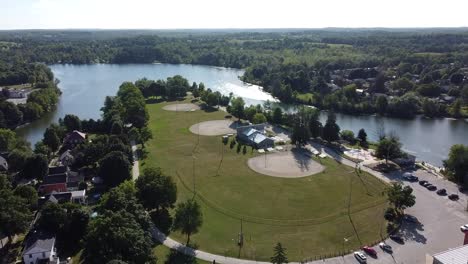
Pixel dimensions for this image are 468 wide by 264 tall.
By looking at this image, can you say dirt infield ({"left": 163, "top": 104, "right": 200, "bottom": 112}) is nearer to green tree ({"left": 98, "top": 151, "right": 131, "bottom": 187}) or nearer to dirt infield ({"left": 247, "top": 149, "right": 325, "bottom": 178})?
dirt infield ({"left": 247, "top": 149, "right": 325, "bottom": 178})

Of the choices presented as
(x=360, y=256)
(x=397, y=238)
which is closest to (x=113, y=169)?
(x=360, y=256)

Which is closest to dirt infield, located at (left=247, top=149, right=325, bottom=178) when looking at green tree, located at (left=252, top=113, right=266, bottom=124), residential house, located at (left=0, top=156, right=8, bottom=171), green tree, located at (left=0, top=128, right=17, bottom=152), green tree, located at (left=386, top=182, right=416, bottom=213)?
green tree, located at (left=386, top=182, right=416, bottom=213)

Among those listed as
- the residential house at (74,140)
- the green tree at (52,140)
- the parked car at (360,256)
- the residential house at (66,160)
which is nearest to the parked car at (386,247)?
the parked car at (360,256)

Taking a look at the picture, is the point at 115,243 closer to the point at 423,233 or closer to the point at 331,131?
the point at 423,233

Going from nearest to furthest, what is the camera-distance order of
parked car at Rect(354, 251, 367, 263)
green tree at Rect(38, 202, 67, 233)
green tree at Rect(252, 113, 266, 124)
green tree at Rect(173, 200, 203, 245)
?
parked car at Rect(354, 251, 367, 263), green tree at Rect(173, 200, 203, 245), green tree at Rect(38, 202, 67, 233), green tree at Rect(252, 113, 266, 124)

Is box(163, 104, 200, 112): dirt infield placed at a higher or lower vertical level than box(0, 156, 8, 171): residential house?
lower

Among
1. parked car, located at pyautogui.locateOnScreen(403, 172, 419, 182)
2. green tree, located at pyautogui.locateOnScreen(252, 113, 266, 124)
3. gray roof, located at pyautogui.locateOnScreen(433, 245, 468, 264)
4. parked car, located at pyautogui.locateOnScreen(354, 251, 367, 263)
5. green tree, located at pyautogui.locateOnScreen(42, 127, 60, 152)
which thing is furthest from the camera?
green tree, located at pyautogui.locateOnScreen(252, 113, 266, 124)
